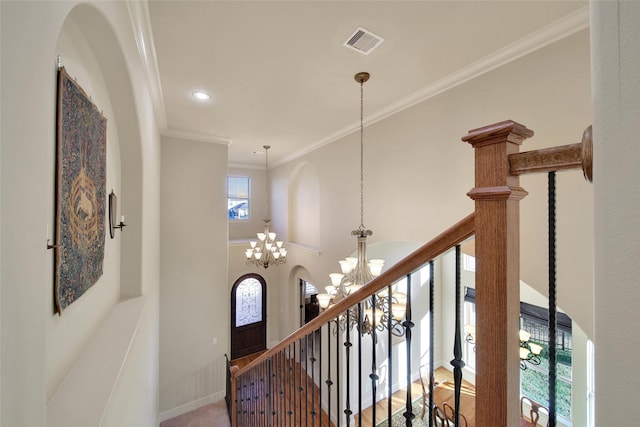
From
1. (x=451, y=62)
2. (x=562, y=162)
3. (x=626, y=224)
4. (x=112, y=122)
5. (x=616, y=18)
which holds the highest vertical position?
(x=451, y=62)

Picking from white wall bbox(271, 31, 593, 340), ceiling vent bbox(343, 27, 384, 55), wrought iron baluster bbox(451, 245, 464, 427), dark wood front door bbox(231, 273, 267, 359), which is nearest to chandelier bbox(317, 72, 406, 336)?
ceiling vent bbox(343, 27, 384, 55)

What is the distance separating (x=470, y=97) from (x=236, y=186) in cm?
666

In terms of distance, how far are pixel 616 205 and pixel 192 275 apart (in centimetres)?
521

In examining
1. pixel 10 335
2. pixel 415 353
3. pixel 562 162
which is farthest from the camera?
pixel 415 353

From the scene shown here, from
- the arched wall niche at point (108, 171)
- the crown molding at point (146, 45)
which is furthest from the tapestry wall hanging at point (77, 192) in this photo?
the crown molding at point (146, 45)

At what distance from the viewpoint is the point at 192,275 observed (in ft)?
15.4

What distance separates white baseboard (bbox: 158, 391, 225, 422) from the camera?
449cm

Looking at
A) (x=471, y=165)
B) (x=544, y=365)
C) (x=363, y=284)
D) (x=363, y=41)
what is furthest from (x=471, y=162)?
(x=544, y=365)

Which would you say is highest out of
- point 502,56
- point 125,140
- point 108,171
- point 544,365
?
point 502,56

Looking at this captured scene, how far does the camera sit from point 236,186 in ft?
25.9

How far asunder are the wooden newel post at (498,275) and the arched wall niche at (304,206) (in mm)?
4905

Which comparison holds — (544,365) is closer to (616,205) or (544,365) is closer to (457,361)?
(457,361)

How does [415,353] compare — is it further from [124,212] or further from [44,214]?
[44,214]

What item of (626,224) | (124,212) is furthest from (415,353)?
(626,224)
